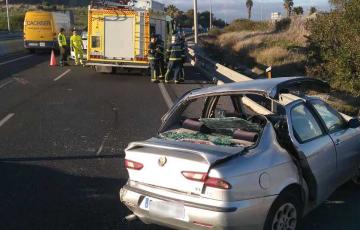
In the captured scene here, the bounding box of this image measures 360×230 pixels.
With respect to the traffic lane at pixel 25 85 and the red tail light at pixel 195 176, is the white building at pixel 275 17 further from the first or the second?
the red tail light at pixel 195 176

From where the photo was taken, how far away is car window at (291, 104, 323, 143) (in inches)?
215

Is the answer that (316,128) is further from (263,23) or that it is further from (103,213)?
(263,23)

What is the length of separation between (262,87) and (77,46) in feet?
66.8

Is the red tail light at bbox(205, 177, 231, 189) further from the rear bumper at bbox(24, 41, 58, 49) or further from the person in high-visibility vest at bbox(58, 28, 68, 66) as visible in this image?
the rear bumper at bbox(24, 41, 58, 49)

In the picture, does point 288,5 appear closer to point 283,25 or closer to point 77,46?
point 283,25

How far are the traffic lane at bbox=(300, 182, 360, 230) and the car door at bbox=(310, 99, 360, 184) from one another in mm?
289

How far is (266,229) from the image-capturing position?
15.5 ft

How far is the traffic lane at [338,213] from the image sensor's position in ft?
18.1

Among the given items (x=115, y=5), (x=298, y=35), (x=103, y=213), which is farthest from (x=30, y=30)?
(x=103, y=213)

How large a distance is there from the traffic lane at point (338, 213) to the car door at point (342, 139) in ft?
0.95

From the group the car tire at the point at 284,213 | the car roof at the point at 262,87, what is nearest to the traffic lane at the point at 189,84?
the car roof at the point at 262,87

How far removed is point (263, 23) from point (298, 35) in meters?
18.7

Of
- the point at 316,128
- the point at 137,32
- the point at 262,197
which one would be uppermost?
the point at 137,32

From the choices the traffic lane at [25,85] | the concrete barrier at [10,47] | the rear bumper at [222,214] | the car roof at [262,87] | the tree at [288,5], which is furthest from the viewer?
the tree at [288,5]
